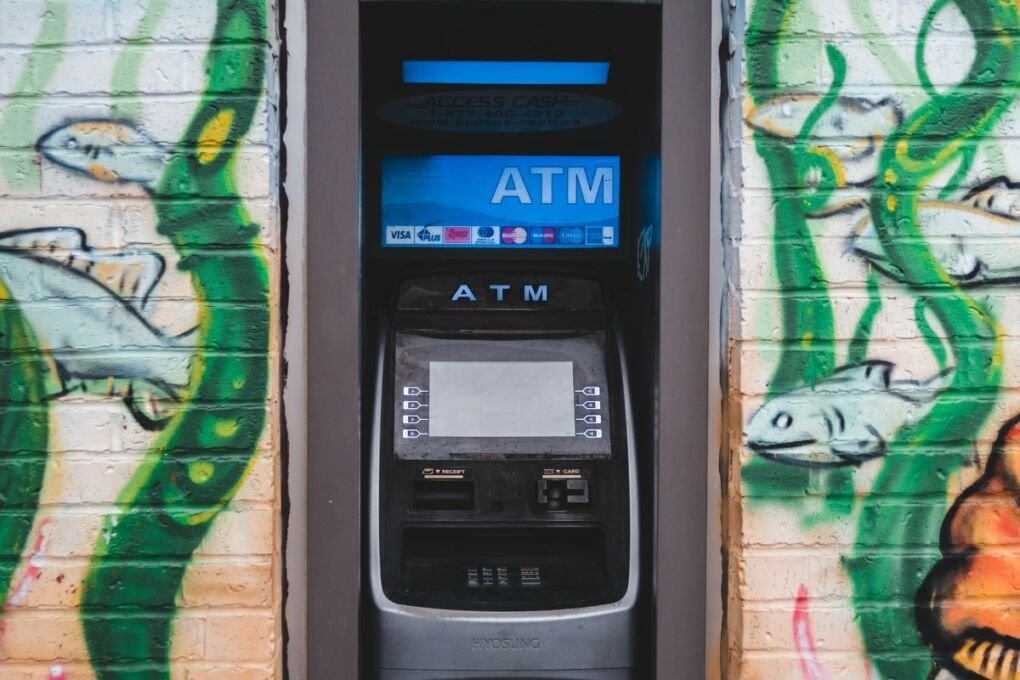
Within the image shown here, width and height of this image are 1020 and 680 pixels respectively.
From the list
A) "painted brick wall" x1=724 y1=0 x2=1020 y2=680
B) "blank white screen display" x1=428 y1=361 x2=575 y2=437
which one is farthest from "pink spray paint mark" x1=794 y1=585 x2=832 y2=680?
"blank white screen display" x1=428 y1=361 x2=575 y2=437

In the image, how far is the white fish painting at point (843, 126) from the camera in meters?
2.00

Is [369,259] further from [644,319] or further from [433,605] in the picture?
[433,605]

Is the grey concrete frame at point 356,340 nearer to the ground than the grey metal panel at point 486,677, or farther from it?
farther from it

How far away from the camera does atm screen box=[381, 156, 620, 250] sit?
2.29m

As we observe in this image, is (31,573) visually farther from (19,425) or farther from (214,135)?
(214,135)

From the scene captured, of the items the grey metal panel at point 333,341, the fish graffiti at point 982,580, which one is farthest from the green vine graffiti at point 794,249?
the grey metal panel at point 333,341

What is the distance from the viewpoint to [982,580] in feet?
6.76

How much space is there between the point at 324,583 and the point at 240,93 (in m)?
0.96

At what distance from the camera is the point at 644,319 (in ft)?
7.20

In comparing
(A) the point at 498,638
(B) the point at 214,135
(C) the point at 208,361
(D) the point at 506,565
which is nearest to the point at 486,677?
(A) the point at 498,638

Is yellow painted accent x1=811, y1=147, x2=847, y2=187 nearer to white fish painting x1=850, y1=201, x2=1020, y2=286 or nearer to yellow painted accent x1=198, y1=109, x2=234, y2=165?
white fish painting x1=850, y1=201, x2=1020, y2=286

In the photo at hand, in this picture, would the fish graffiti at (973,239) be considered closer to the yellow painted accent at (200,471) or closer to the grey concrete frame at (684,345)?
the grey concrete frame at (684,345)

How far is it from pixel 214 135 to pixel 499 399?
0.77 meters

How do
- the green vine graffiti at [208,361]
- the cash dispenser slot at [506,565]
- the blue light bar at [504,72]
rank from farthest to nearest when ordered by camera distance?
the blue light bar at [504,72], the cash dispenser slot at [506,565], the green vine graffiti at [208,361]
